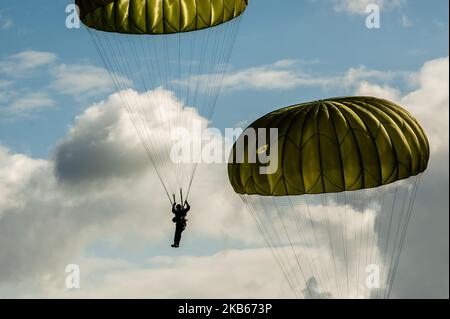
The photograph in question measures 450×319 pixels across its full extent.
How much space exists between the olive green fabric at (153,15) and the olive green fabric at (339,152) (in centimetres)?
755

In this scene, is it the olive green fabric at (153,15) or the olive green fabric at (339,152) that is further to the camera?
the olive green fabric at (153,15)

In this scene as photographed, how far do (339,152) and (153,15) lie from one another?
1222 centimetres

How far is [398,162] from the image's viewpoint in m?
49.2

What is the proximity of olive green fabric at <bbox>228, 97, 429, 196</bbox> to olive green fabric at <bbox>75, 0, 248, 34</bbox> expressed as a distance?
7545 mm

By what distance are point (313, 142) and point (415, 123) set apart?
556cm

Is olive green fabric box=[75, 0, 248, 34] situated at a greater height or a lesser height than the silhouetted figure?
greater

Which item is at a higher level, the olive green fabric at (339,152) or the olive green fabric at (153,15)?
the olive green fabric at (153,15)

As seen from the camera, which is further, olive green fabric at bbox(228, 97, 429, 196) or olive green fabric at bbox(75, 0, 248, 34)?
olive green fabric at bbox(75, 0, 248, 34)

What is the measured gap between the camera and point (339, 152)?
48812 millimetres

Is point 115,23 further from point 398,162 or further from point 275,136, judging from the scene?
point 398,162

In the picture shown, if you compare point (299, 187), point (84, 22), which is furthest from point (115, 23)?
point (299, 187)

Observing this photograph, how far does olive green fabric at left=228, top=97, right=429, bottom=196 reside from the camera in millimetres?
48781

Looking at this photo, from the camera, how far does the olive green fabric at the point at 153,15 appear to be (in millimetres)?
53844
